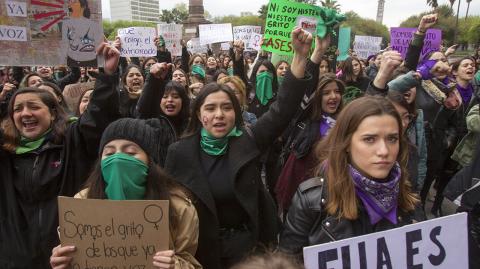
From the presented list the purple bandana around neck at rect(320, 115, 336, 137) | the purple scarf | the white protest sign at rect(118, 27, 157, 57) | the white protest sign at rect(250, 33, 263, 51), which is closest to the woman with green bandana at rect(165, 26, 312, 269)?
the purple bandana around neck at rect(320, 115, 336, 137)

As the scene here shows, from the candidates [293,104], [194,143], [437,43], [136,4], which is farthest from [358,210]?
[136,4]

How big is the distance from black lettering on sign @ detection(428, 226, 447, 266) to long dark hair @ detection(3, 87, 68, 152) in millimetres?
2214

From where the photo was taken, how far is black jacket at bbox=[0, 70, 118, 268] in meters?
2.40

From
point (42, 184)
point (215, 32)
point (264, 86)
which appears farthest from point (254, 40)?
point (42, 184)

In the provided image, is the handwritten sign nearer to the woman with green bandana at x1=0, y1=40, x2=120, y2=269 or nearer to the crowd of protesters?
the crowd of protesters

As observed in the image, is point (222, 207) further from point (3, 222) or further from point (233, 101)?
point (3, 222)

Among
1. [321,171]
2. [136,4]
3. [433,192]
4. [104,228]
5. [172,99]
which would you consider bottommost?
[433,192]

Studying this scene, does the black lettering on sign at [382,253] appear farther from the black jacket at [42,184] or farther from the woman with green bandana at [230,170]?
the black jacket at [42,184]

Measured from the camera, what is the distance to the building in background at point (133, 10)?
457 feet

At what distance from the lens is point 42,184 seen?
7.95 ft

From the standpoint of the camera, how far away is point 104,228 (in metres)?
1.82

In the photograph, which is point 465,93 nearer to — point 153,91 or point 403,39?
point 403,39

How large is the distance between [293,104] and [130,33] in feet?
22.8

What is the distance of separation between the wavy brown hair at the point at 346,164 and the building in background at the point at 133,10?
14202 centimetres
